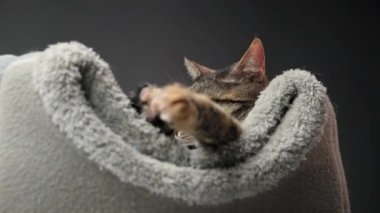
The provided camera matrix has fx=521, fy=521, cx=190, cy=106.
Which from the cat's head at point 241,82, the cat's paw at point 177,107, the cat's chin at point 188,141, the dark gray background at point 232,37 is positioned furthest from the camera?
the dark gray background at point 232,37

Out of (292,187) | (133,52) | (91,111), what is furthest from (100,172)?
(133,52)

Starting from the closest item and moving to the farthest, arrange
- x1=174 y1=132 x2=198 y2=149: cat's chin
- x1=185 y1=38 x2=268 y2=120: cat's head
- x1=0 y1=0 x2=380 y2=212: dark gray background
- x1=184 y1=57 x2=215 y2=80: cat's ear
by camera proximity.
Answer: x1=174 y1=132 x2=198 y2=149: cat's chin
x1=185 y1=38 x2=268 y2=120: cat's head
x1=184 y1=57 x2=215 y2=80: cat's ear
x1=0 y1=0 x2=380 y2=212: dark gray background

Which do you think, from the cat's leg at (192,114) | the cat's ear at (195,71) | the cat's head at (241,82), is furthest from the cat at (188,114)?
the cat's ear at (195,71)

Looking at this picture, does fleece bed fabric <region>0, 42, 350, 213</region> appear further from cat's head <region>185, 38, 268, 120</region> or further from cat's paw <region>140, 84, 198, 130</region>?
cat's head <region>185, 38, 268, 120</region>

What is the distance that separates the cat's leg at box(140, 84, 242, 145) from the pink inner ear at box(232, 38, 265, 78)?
708 mm

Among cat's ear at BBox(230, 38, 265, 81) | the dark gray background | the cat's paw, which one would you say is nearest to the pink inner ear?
cat's ear at BBox(230, 38, 265, 81)

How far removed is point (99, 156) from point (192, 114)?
126 millimetres

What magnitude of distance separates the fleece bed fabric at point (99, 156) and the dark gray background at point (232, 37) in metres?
1.69

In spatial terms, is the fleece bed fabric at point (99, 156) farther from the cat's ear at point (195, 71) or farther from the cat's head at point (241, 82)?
the cat's ear at point (195, 71)

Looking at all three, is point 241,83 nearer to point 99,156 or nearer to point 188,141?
point 188,141

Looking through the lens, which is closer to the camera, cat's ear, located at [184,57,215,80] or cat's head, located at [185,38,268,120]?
cat's head, located at [185,38,268,120]

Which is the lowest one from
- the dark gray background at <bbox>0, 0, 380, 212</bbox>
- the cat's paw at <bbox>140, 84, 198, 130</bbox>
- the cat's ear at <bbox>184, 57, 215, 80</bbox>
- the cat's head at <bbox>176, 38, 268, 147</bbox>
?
the cat's paw at <bbox>140, 84, 198, 130</bbox>

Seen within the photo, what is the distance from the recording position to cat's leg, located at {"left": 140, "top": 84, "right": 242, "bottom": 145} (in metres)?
0.46

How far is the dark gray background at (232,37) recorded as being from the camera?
2.29 metres
